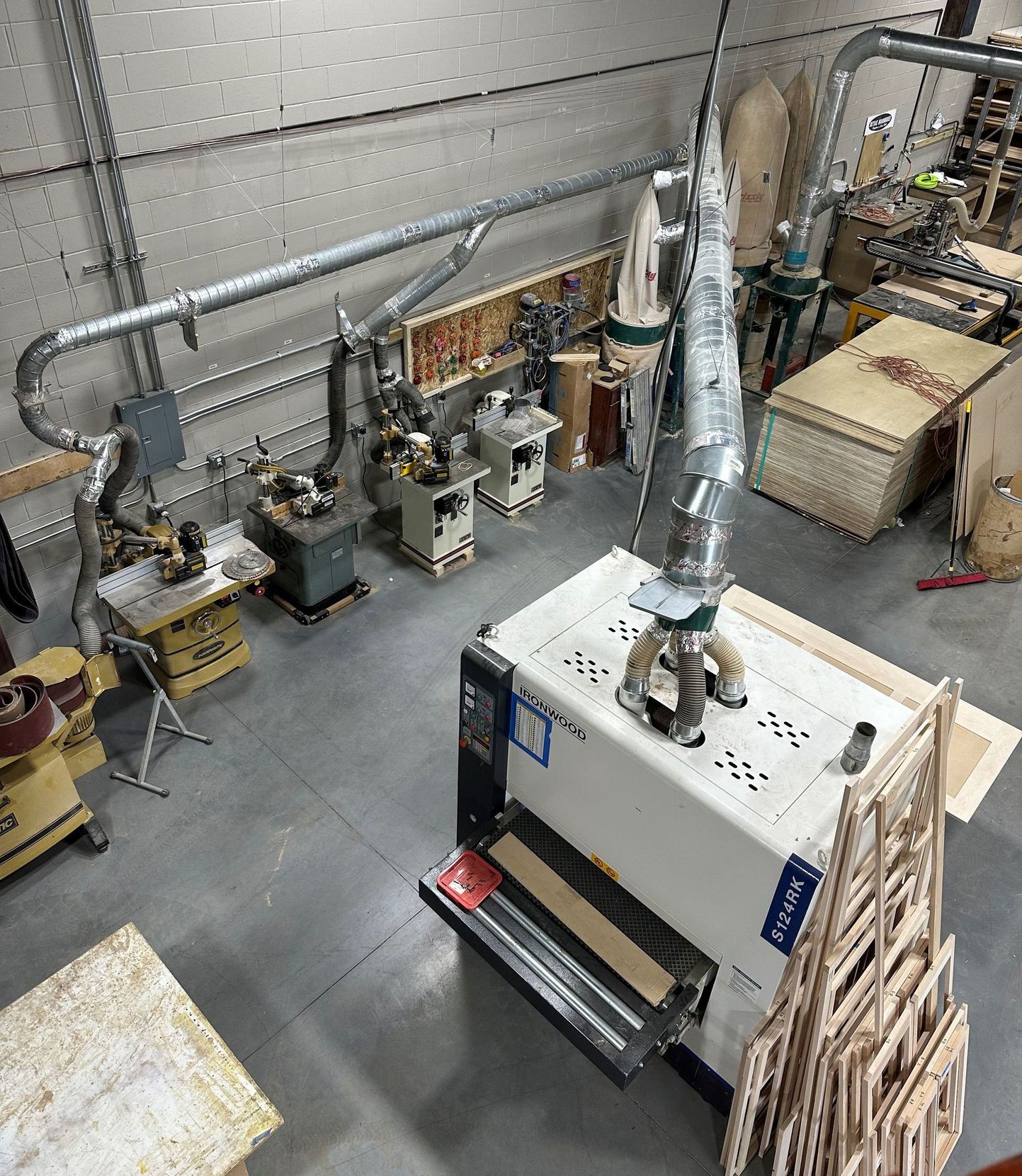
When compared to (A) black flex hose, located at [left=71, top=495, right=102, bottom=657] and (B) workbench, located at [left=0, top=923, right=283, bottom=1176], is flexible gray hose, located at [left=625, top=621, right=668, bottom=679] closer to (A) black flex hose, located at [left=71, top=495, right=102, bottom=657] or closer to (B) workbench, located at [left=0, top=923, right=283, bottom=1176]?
(B) workbench, located at [left=0, top=923, right=283, bottom=1176]

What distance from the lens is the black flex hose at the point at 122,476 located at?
4445 mm

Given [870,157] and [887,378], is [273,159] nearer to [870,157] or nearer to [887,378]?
[887,378]

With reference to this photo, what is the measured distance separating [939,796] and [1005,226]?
8820mm

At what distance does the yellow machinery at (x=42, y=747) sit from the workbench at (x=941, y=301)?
6.82 meters

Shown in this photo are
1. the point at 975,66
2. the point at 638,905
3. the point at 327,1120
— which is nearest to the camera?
the point at 638,905

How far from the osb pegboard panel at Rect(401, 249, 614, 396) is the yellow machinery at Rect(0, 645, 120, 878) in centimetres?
289

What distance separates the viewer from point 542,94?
588cm

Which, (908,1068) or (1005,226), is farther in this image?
(1005,226)

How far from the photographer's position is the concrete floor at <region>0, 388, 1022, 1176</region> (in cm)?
337

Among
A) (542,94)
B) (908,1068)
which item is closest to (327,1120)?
(908,1068)

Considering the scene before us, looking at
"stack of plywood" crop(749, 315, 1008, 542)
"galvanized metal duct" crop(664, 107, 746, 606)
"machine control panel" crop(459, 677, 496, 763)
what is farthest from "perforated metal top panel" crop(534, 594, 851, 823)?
"stack of plywood" crop(749, 315, 1008, 542)

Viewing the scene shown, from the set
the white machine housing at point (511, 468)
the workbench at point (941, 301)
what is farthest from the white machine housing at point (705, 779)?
the workbench at point (941, 301)

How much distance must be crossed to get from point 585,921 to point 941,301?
705 centimetres

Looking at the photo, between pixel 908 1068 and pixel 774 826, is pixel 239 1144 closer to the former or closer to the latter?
pixel 774 826
